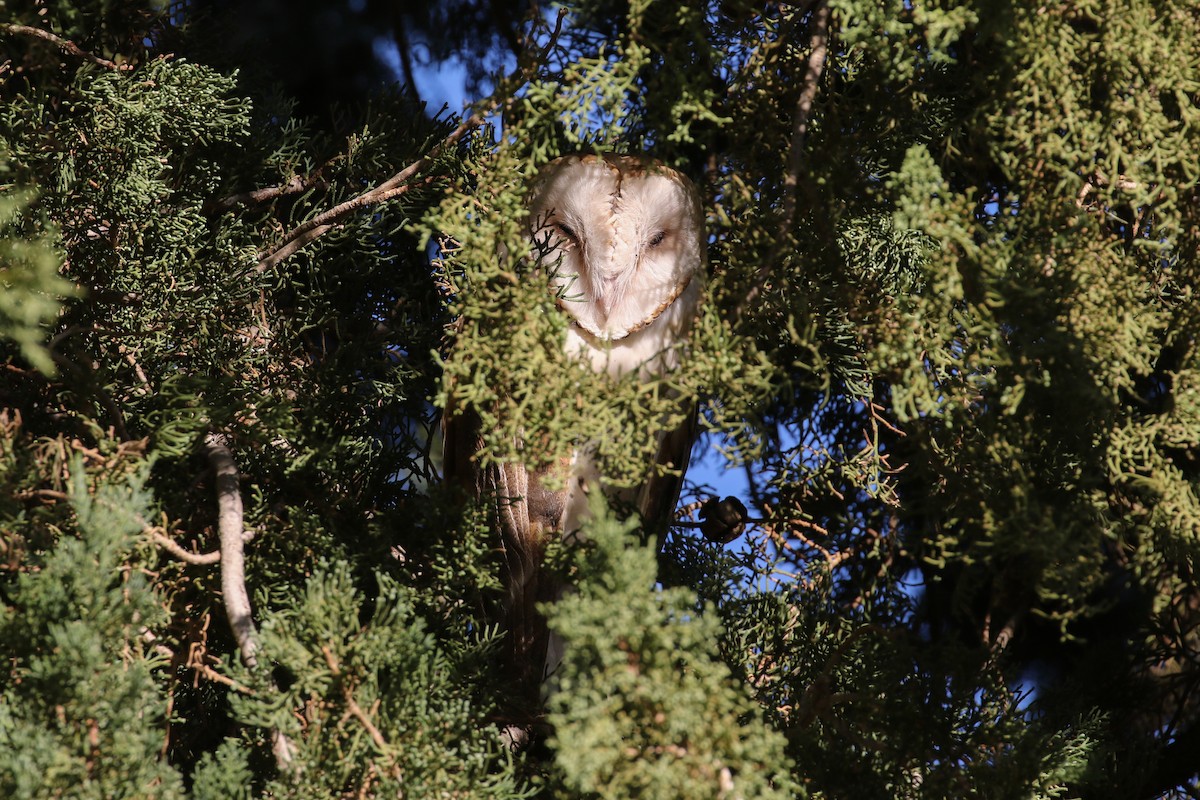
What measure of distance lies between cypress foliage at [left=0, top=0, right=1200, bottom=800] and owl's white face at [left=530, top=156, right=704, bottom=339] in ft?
0.15

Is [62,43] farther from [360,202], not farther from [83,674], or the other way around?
[83,674]

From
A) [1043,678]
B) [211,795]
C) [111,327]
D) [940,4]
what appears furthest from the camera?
[1043,678]

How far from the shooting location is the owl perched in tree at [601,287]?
1.13m

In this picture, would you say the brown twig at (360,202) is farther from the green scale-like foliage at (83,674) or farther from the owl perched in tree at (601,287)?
the green scale-like foliage at (83,674)

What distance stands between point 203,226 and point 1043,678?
1.18 metres

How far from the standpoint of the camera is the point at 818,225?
1042 millimetres

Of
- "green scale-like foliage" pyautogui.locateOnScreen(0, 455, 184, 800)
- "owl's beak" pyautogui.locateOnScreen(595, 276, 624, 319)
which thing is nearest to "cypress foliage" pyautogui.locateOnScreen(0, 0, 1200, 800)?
"green scale-like foliage" pyautogui.locateOnScreen(0, 455, 184, 800)

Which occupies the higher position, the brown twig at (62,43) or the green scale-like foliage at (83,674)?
the brown twig at (62,43)

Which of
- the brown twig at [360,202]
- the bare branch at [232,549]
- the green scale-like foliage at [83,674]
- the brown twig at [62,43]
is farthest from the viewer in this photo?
the brown twig at [360,202]

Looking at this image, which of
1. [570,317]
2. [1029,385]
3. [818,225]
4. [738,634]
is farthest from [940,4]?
[738,634]

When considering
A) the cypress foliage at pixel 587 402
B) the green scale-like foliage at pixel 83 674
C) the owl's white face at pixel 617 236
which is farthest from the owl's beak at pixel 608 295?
the green scale-like foliage at pixel 83 674

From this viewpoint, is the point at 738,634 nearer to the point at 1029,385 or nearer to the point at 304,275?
the point at 1029,385

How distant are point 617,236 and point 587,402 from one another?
0.28 meters

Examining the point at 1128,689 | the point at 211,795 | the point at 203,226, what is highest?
the point at 203,226
